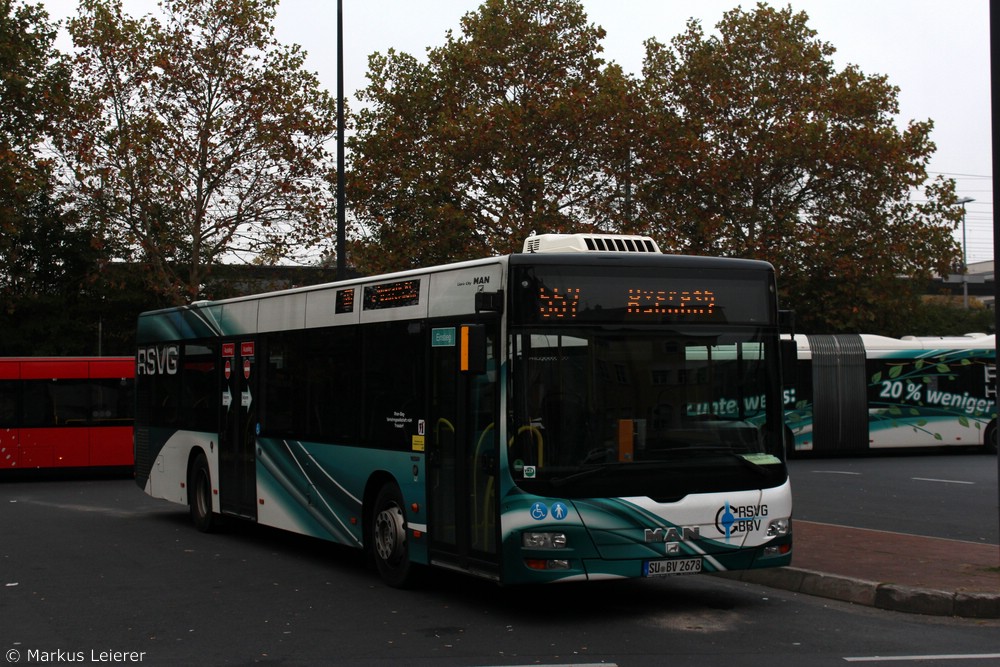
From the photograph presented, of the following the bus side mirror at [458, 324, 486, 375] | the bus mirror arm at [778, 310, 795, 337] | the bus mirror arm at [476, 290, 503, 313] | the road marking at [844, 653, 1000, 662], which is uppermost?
the bus mirror arm at [476, 290, 503, 313]

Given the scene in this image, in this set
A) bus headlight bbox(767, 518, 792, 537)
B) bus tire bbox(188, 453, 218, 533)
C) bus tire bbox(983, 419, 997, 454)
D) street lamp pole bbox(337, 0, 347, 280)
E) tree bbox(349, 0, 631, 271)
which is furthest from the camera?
tree bbox(349, 0, 631, 271)

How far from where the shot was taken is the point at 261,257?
3644cm

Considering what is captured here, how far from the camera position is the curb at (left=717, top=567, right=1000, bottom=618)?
378 inches

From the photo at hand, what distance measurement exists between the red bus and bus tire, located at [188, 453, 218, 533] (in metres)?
10.5

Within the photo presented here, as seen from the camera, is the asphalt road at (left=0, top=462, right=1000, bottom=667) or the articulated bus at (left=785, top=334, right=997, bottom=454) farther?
the articulated bus at (left=785, top=334, right=997, bottom=454)

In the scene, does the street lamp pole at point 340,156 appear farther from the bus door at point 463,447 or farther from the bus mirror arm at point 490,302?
the bus mirror arm at point 490,302

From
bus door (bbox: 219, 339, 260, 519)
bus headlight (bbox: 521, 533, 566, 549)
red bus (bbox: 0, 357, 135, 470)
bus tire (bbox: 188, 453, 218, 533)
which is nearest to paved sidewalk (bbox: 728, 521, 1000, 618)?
bus headlight (bbox: 521, 533, 566, 549)

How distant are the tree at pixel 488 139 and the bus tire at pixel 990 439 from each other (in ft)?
40.1

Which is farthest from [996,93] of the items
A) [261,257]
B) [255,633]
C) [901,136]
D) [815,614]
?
[901,136]

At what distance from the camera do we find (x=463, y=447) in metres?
10.2

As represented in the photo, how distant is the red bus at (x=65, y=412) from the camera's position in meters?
26.0

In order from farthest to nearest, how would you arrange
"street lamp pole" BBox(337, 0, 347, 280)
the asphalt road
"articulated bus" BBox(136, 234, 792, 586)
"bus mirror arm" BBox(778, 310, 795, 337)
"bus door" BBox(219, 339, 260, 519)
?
1. "street lamp pole" BBox(337, 0, 347, 280)
2. "bus door" BBox(219, 339, 260, 519)
3. "bus mirror arm" BBox(778, 310, 795, 337)
4. "articulated bus" BBox(136, 234, 792, 586)
5. the asphalt road

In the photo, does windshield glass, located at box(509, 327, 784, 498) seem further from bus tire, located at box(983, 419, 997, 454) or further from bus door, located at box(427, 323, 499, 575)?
bus tire, located at box(983, 419, 997, 454)

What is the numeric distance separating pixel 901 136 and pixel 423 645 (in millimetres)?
35842
